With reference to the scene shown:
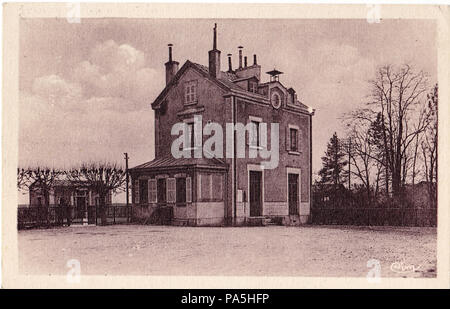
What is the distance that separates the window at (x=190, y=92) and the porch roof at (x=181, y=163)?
4.75 ft

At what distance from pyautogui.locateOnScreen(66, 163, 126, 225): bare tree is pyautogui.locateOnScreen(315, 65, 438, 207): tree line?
4501 millimetres

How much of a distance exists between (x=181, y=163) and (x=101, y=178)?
205 centimetres

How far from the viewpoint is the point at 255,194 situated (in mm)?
12930

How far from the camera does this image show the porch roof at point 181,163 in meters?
11.7

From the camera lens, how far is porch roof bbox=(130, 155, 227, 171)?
11680mm

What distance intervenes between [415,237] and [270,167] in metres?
3.63

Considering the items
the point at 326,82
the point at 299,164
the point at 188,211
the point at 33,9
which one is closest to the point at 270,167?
the point at 299,164

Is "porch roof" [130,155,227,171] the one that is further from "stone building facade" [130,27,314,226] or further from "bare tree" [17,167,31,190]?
"bare tree" [17,167,31,190]

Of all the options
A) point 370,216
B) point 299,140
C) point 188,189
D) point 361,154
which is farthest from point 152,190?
point 370,216

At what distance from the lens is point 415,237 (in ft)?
33.1

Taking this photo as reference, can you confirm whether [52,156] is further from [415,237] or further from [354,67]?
[415,237]

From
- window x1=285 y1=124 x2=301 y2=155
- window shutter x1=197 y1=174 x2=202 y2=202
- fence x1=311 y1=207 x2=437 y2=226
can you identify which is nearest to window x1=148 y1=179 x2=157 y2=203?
window shutter x1=197 y1=174 x2=202 y2=202

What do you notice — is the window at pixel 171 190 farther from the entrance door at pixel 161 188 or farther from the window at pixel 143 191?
the window at pixel 143 191

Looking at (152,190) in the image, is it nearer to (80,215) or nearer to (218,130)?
(80,215)
